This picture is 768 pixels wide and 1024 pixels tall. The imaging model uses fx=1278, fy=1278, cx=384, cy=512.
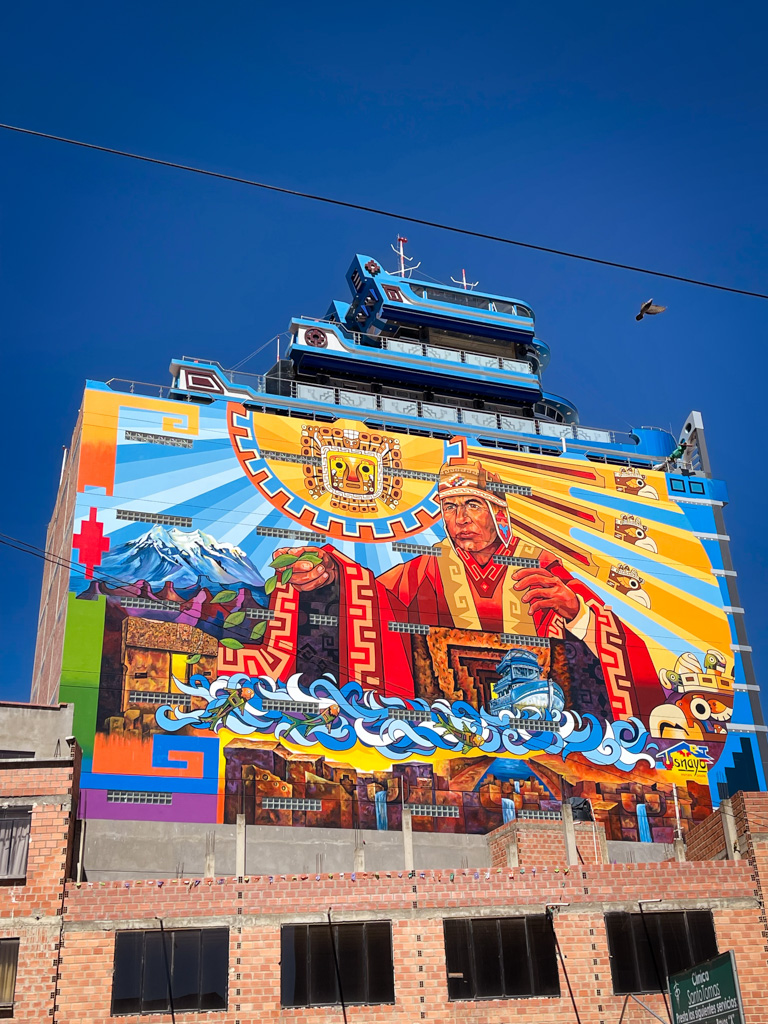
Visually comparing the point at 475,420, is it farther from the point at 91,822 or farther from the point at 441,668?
the point at 91,822

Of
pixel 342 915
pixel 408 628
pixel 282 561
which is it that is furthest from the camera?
pixel 408 628

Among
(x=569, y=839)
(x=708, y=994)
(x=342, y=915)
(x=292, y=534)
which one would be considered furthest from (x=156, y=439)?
(x=708, y=994)

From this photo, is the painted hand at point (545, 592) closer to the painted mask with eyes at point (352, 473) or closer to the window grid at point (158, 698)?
the painted mask with eyes at point (352, 473)

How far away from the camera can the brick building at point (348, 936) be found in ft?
107

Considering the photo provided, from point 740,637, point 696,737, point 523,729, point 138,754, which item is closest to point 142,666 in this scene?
point 138,754

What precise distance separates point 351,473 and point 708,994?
3045cm

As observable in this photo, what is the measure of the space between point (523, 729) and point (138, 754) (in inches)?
637

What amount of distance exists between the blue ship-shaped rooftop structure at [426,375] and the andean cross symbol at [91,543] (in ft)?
27.7

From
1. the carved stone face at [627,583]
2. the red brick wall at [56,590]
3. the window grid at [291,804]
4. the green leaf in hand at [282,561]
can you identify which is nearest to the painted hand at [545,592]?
the carved stone face at [627,583]

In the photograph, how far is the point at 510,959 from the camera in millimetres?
34688

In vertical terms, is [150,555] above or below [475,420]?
below

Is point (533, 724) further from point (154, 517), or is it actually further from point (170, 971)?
point (170, 971)

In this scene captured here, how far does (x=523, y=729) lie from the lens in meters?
53.7

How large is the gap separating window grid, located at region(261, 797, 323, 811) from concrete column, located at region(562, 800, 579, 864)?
12.5 m
